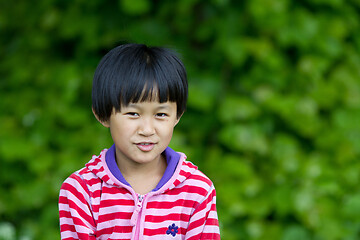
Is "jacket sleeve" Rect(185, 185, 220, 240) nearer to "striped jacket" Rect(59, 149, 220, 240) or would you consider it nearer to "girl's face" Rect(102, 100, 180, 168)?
"striped jacket" Rect(59, 149, 220, 240)

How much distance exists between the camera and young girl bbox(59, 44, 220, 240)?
1518 millimetres

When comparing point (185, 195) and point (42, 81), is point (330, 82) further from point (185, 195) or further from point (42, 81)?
point (185, 195)

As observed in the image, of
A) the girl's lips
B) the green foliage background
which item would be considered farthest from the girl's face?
the green foliage background

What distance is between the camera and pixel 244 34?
3.39 m

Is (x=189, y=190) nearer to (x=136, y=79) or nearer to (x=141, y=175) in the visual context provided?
(x=141, y=175)

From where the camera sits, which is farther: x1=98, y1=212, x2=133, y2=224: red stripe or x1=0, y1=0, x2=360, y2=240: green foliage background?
x1=0, y1=0, x2=360, y2=240: green foliage background

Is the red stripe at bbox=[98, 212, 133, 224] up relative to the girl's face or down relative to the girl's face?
down

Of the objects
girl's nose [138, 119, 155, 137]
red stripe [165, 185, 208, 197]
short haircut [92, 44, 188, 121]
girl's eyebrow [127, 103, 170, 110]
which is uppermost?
short haircut [92, 44, 188, 121]

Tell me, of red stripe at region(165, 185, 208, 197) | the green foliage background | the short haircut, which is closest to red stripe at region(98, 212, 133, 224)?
red stripe at region(165, 185, 208, 197)

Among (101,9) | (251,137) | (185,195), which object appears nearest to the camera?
(185,195)

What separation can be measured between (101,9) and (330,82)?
1.45m

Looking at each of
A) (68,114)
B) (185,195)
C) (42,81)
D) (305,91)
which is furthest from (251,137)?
(185,195)

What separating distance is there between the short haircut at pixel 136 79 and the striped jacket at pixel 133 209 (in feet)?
0.62

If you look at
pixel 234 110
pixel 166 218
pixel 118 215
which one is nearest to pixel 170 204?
pixel 166 218
